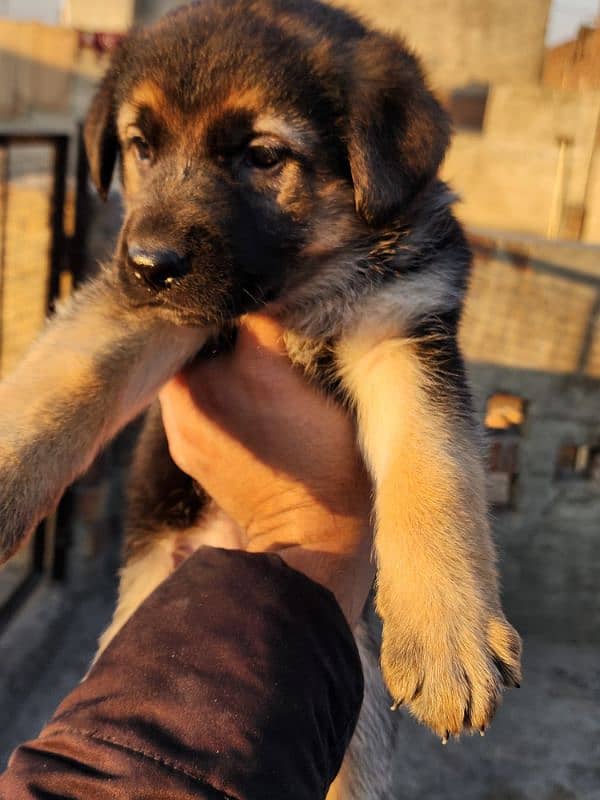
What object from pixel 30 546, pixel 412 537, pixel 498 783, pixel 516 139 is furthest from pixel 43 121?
pixel 412 537

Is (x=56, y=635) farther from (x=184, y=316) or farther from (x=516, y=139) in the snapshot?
(x=516, y=139)

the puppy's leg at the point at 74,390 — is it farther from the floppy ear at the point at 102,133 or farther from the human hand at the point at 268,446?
the floppy ear at the point at 102,133

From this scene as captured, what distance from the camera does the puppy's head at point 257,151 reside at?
177 centimetres

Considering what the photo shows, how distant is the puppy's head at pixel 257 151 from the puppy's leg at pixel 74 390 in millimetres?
143

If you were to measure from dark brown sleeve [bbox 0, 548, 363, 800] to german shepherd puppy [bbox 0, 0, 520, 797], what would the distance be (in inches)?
6.7

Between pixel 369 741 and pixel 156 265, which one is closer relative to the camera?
pixel 156 265

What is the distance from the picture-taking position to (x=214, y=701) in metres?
1.22

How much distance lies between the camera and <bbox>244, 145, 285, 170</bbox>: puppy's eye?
186cm

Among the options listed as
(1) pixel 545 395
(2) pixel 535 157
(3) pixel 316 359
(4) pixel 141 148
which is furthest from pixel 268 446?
(2) pixel 535 157

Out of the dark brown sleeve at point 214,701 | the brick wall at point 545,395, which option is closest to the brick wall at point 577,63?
the brick wall at point 545,395

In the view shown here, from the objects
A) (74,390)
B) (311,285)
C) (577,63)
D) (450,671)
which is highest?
(577,63)

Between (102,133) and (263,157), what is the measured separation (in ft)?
2.00

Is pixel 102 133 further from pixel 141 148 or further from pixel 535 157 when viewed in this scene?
pixel 535 157

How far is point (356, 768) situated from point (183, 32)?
5.98ft
